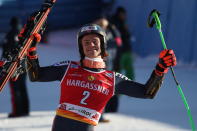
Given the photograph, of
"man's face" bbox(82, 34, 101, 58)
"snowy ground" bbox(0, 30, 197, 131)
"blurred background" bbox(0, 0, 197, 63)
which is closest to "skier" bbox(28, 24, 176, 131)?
"man's face" bbox(82, 34, 101, 58)

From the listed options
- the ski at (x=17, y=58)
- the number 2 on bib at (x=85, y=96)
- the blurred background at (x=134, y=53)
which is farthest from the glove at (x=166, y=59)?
the blurred background at (x=134, y=53)

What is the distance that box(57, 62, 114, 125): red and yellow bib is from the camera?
5023mm

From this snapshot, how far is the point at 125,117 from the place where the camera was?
29.3ft

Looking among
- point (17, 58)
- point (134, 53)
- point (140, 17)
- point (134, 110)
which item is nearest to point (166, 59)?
point (17, 58)

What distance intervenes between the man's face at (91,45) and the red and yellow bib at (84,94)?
166 mm

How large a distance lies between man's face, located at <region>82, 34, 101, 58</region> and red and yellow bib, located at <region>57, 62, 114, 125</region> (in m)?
0.17

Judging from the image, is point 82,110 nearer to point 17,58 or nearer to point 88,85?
point 88,85

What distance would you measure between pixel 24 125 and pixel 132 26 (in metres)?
7.96

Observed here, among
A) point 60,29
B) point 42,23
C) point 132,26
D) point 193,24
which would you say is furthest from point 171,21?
point 42,23

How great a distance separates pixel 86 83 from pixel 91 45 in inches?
13.6

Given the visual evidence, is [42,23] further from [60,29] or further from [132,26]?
[60,29]

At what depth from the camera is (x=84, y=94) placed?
5047 millimetres

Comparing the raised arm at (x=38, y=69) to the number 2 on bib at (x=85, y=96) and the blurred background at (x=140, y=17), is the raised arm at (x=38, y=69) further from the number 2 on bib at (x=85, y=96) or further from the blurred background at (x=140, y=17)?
the blurred background at (x=140, y=17)

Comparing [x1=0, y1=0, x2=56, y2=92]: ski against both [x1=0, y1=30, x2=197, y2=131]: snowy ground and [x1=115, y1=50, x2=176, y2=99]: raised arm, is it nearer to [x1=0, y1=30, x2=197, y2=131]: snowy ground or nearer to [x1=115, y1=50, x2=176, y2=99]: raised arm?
[x1=115, y1=50, x2=176, y2=99]: raised arm
